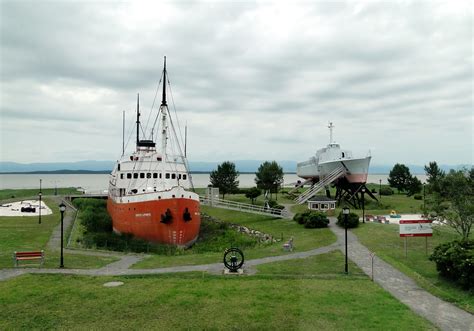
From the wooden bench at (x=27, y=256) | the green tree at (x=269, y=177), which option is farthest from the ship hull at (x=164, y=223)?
the green tree at (x=269, y=177)

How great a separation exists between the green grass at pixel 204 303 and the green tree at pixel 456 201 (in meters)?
9.03

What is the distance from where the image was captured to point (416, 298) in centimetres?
1512

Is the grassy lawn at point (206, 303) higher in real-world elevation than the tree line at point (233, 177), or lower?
lower

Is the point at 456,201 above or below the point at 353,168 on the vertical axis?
below

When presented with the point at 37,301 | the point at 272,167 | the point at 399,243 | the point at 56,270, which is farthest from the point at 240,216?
the point at 37,301

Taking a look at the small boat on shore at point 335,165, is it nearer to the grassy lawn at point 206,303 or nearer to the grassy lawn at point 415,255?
the grassy lawn at point 415,255

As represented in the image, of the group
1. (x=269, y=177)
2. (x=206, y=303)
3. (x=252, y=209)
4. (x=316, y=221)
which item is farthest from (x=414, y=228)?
(x=269, y=177)

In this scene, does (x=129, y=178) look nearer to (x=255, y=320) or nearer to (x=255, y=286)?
(x=255, y=286)

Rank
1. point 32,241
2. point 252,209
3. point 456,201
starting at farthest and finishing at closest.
Answer: point 252,209
point 32,241
point 456,201

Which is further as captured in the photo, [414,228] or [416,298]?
[414,228]

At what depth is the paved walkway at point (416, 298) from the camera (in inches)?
497

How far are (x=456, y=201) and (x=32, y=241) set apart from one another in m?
29.4

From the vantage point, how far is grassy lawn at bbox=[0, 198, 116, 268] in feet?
70.2

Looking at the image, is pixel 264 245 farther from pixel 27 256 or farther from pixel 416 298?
pixel 27 256
